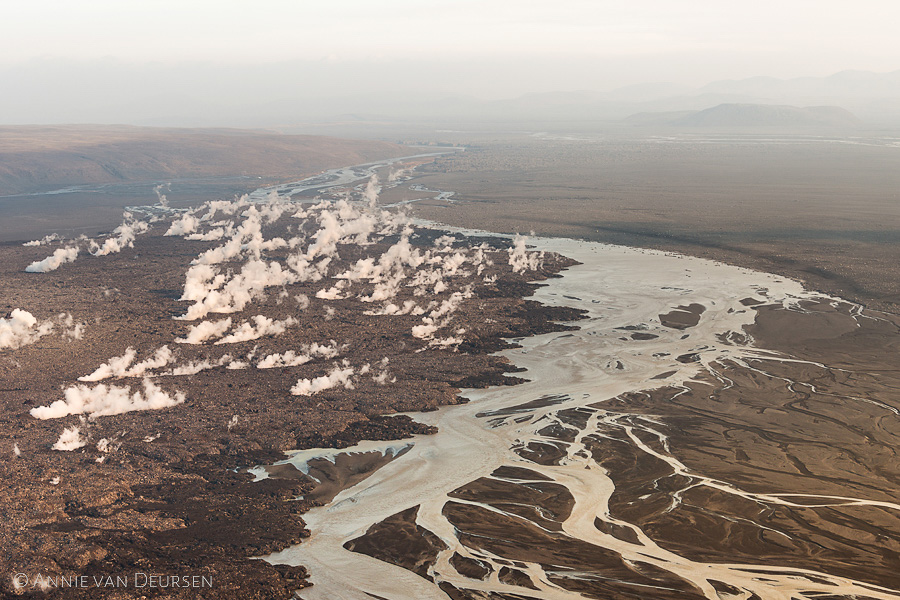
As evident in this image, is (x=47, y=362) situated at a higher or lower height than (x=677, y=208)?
lower

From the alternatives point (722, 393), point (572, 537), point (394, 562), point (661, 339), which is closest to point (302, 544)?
point (394, 562)

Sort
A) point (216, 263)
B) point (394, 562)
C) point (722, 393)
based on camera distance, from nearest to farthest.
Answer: point (394, 562)
point (722, 393)
point (216, 263)

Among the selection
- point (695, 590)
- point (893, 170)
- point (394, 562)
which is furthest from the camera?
point (893, 170)

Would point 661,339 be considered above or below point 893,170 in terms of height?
below

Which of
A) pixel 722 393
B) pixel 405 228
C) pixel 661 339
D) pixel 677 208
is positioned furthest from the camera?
pixel 677 208

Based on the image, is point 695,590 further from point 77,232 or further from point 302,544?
point 77,232

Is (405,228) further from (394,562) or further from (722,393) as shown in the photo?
(394,562)

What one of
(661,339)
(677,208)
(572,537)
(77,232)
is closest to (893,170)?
(677,208)

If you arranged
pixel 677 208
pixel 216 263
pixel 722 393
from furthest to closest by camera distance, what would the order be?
pixel 677 208 < pixel 216 263 < pixel 722 393

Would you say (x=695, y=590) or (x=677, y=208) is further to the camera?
(x=677, y=208)
